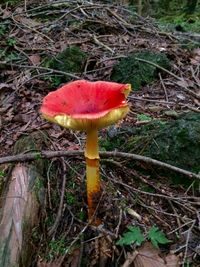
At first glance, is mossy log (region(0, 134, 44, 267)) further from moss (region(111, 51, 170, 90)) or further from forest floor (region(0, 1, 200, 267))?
moss (region(111, 51, 170, 90))

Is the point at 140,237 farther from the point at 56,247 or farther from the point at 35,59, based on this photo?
the point at 35,59

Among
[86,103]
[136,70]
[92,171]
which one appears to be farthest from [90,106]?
[136,70]

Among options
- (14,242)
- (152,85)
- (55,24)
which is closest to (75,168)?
(14,242)

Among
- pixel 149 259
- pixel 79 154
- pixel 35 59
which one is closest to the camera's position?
pixel 149 259

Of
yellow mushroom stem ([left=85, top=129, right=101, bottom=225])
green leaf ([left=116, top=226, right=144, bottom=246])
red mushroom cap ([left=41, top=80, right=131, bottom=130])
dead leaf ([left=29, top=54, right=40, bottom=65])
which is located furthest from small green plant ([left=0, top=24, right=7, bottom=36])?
green leaf ([left=116, top=226, right=144, bottom=246])

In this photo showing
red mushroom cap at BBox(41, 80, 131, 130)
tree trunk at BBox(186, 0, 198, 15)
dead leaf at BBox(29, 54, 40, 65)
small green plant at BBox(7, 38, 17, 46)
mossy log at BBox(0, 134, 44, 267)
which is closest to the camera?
red mushroom cap at BBox(41, 80, 131, 130)

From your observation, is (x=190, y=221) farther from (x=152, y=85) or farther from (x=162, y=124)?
(x=152, y=85)
